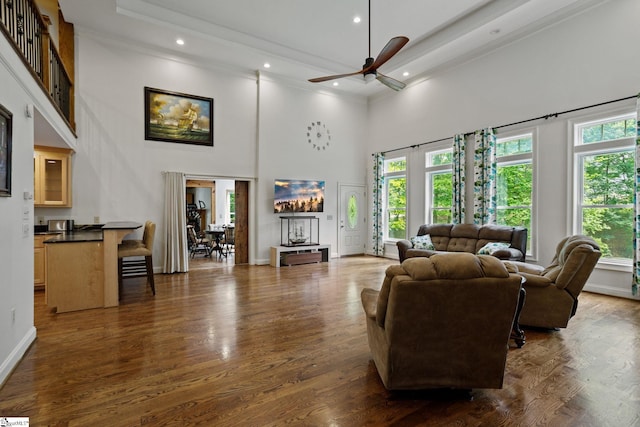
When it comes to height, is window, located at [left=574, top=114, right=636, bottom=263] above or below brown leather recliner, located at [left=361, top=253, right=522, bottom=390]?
above

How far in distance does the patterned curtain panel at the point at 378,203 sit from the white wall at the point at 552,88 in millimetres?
1804

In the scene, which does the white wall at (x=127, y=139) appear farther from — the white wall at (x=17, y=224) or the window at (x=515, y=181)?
the window at (x=515, y=181)

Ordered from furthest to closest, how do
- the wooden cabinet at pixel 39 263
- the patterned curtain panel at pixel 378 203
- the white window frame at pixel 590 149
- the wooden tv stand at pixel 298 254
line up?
the patterned curtain panel at pixel 378 203 < the wooden tv stand at pixel 298 254 < the wooden cabinet at pixel 39 263 < the white window frame at pixel 590 149

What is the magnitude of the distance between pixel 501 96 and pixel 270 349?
21.1 ft

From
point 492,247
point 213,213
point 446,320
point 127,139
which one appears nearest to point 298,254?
point 492,247

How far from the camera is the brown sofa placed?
5.43m

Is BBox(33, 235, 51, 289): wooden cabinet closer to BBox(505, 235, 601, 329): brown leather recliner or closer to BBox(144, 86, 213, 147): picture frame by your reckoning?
BBox(144, 86, 213, 147): picture frame

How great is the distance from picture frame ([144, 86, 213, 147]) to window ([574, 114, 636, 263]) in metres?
7.22

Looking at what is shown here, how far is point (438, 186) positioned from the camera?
7691 millimetres

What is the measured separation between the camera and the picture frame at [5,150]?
240 centimetres

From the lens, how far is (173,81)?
685 cm

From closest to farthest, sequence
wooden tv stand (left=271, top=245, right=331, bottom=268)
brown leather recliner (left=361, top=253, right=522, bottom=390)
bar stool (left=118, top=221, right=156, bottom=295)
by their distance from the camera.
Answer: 1. brown leather recliner (left=361, top=253, right=522, bottom=390)
2. bar stool (left=118, top=221, right=156, bottom=295)
3. wooden tv stand (left=271, top=245, right=331, bottom=268)

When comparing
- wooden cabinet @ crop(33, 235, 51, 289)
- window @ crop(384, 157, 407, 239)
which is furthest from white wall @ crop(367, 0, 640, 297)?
wooden cabinet @ crop(33, 235, 51, 289)

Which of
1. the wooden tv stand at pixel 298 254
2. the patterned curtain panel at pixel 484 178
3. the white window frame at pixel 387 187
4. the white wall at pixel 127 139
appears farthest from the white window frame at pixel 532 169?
the white wall at pixel 127 139
